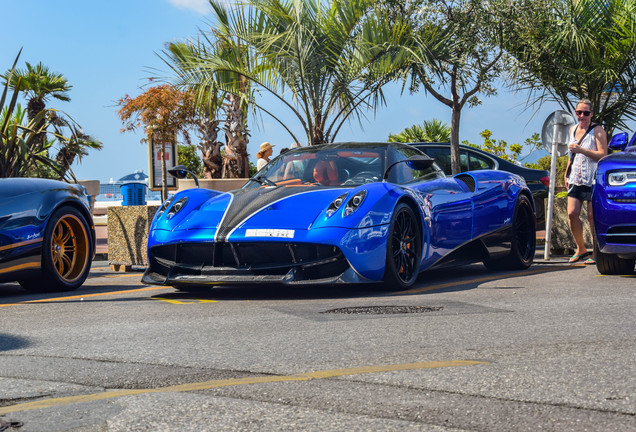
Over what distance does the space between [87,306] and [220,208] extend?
1309 millimetres

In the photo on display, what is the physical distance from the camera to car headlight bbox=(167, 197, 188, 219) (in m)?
7.03

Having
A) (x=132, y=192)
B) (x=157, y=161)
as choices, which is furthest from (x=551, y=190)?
(x=132, y=192)

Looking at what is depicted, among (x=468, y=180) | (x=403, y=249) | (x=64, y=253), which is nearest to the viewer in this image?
(x=403, y=249)

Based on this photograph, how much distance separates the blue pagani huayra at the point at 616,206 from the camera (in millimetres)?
7250

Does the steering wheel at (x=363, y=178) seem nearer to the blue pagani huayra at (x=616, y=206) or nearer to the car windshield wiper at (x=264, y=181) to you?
the car windshield wiper at (x=264, y=181)

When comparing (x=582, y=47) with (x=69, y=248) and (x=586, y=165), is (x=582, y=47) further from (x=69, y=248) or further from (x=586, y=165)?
(x=69, y=248)

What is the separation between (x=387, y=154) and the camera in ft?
25.0

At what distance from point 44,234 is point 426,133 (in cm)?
2749

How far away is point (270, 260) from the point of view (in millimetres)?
6398

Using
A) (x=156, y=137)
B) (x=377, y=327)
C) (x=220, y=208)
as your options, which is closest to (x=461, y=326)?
(x=377, y=327)

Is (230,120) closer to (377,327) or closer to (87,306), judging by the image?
(87,306)

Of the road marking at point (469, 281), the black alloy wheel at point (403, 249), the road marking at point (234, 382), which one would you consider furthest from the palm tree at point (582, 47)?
the road marking at point (234, 382)

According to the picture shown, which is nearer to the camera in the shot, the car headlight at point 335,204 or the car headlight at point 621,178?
the car headlight at point 335,204

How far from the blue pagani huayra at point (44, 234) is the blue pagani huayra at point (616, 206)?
4502 millimetres
